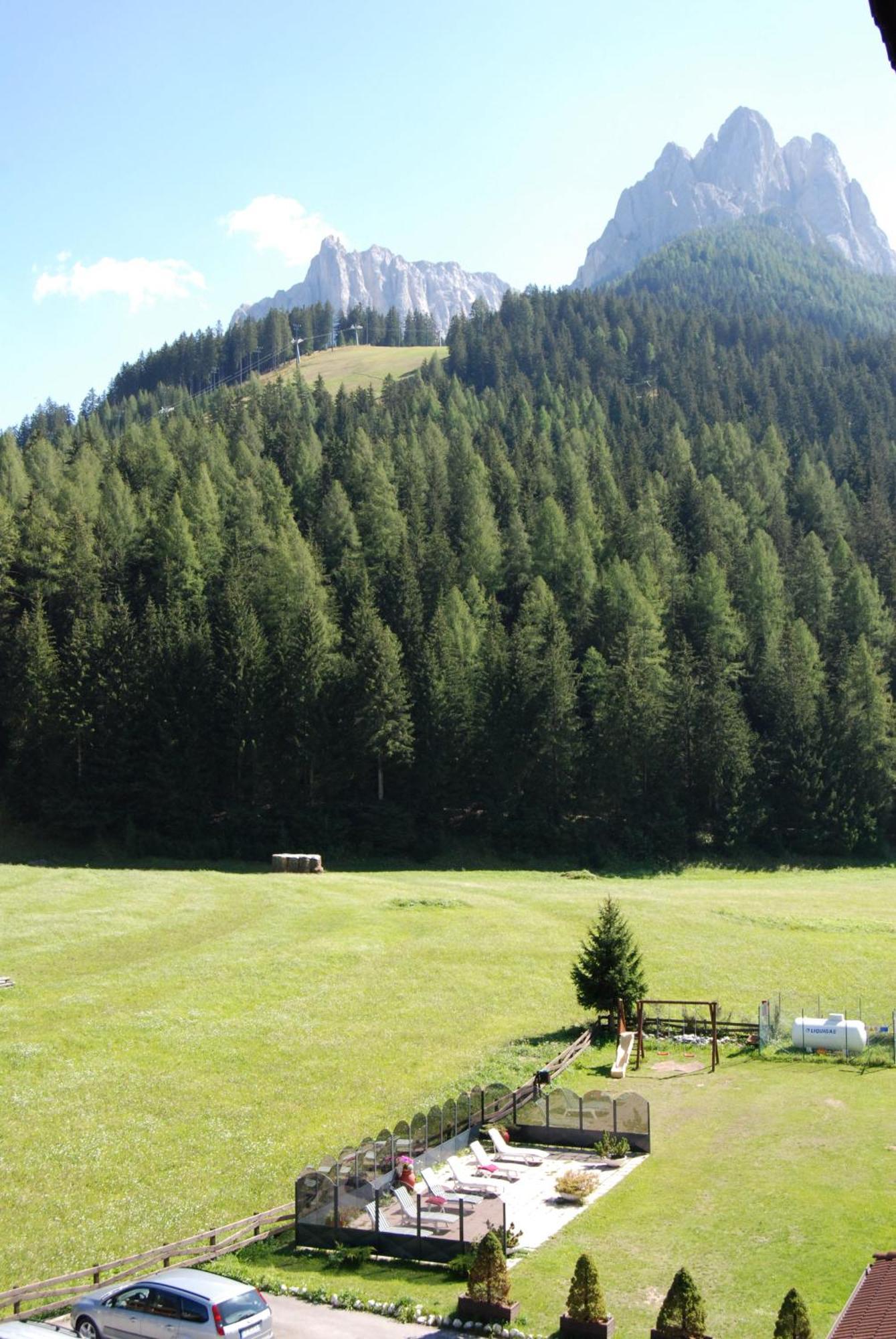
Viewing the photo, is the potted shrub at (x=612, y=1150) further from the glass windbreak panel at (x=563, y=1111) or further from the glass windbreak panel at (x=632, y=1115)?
the glass windbreak panel at (x=563, y=1111)

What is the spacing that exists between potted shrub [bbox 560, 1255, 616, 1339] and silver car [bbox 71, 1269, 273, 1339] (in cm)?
544

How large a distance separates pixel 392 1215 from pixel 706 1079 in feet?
51.0

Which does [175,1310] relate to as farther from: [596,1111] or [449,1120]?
[596,1111]

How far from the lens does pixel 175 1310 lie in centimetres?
2011

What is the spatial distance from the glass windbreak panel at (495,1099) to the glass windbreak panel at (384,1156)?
220 inches

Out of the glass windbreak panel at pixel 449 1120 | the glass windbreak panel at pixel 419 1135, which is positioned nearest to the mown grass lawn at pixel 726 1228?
the glass windbreak panel at pixel 419 1135

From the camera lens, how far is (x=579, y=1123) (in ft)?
105

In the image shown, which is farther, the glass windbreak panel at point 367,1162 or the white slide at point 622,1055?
the white slide at point 622,1055

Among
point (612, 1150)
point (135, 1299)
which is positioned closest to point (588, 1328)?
point (135, 1299)

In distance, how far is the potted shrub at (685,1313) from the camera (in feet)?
62.0

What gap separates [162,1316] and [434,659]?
82801 millimetres

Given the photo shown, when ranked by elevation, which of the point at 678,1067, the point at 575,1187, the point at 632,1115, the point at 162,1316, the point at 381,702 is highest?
the point at 381,702

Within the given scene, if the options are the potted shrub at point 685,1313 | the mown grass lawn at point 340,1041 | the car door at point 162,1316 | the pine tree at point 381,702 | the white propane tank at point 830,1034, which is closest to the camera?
the potted shrub at point 685,1313

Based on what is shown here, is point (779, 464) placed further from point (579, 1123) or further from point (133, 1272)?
point (133, 1272)
